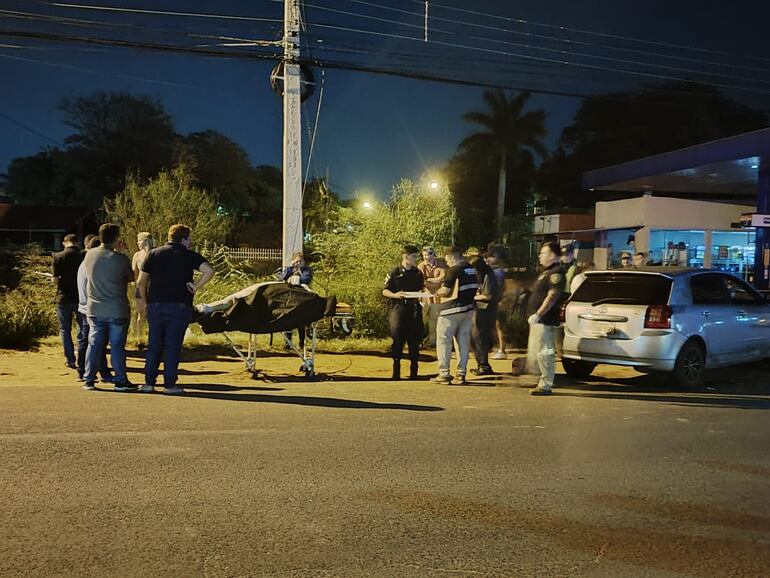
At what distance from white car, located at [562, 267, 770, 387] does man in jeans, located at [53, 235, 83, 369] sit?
21.8ft

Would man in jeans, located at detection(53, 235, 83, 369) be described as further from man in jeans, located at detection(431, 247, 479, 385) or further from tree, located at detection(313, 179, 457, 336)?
tree, located at detection(313, 179, 457, 336)

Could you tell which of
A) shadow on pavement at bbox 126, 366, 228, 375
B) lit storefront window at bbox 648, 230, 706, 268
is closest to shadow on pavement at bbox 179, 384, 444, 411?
shadow on pavement at bbox 126, 366, 228, 375

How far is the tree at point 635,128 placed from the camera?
175ft

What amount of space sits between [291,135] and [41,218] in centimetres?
3782

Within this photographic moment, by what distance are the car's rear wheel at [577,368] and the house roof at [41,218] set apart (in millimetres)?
42166

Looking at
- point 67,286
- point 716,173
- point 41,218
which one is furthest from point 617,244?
point 41,218

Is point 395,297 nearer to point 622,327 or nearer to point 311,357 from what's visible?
point 311,357

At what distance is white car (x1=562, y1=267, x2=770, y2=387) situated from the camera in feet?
30.8

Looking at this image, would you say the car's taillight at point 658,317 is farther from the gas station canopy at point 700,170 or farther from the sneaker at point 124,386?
the gas station canopy at point 700,170

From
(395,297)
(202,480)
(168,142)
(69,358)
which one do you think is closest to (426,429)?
(202,480)

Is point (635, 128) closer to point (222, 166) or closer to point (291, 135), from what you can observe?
point (222, 166)

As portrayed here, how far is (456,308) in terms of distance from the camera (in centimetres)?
945

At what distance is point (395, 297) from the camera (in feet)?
32.3

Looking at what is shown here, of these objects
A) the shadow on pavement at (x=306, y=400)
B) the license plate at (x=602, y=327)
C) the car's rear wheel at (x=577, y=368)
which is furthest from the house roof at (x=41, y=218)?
the license plate at (x=602, y=327)
